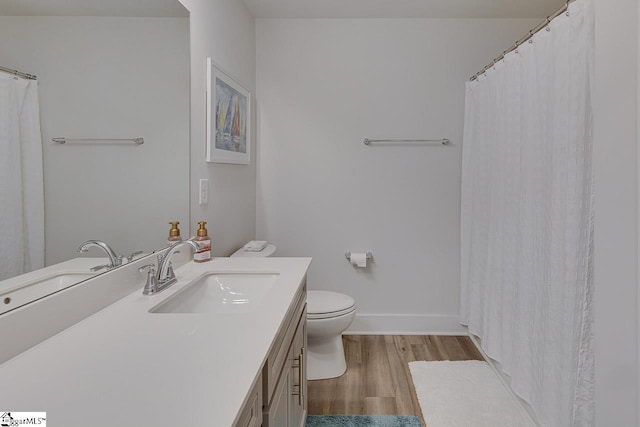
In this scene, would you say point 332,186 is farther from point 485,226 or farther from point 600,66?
point 600,66

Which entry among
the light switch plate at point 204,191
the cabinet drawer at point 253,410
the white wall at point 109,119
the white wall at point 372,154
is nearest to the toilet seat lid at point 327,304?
the white wall at point 372,154

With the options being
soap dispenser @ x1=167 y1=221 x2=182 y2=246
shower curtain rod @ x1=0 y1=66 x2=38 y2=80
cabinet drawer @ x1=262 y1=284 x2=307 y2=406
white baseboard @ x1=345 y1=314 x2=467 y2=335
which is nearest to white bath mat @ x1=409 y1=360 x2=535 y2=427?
white baseboard @ x1=345 y1=314 x2=467 y2=335

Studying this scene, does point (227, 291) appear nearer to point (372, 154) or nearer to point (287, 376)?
point (287, 376)

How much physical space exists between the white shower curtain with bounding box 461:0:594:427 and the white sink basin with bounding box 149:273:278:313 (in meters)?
1.18

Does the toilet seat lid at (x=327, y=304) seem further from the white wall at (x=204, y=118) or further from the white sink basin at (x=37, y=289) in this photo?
the white sink basin at (x=37, y=289)

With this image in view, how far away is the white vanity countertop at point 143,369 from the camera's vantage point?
0.68 meters

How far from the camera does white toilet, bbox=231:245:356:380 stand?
226cm

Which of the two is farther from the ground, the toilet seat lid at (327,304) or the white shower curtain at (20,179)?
the white shower curtain at (20,179)

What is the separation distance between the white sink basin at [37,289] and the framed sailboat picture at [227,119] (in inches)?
39.0

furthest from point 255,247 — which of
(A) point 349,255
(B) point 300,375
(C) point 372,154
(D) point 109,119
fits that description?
(D) point 109,119

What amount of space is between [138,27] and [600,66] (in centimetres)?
160

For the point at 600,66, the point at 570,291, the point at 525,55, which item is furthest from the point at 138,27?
the point at 570,291

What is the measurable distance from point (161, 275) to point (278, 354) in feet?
1.82

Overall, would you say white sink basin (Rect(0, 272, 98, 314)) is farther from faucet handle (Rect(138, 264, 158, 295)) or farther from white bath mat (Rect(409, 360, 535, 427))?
white bath mat (Rect(409, 360, 535, 427))
